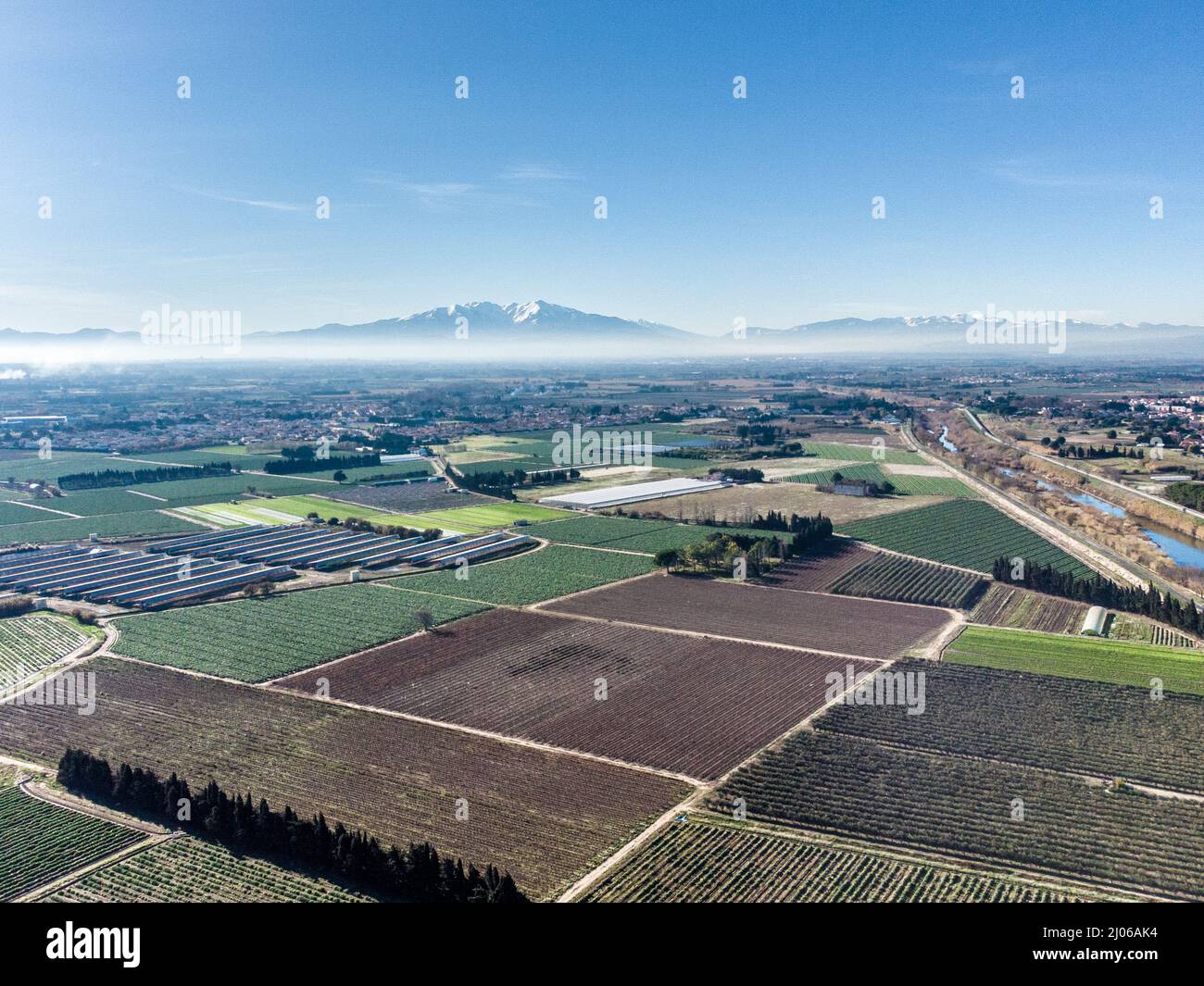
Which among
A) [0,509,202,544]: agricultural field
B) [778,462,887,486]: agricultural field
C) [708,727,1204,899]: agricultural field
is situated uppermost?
[778,462,887,486]: agricultural field

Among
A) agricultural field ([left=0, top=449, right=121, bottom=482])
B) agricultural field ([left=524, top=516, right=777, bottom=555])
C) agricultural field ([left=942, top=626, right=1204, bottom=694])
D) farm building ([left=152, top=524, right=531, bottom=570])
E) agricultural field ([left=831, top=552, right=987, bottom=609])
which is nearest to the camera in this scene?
agricultural field ([left=942, top=626, right=1204, bottom=694])

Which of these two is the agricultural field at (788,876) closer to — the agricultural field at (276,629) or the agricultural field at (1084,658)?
the agricultural field at (1084,658)

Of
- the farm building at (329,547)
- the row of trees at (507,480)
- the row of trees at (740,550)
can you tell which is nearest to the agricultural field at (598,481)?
the row of trees at (507,480)

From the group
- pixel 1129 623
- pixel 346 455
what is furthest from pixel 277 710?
pixel 346 455

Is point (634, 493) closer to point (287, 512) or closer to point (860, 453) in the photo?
point (287, 512)

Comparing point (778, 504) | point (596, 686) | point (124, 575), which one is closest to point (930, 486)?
point (778, 504)

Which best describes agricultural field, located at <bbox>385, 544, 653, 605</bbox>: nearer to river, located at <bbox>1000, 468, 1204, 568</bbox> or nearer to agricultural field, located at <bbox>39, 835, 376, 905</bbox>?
agricultural field, located at <bbox>39, 835, 376, 905</bbox>

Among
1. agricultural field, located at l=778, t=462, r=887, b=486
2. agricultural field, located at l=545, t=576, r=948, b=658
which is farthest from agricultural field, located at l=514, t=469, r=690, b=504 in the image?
agricultural field, located at l=545, t=576, r=948, b=658
